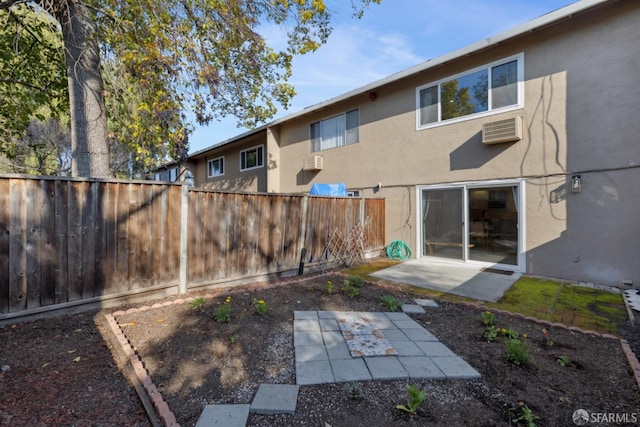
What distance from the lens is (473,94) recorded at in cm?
680

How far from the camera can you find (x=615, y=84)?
203 inches

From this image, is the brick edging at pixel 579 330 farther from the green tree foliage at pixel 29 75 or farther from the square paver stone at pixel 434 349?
the green tree foliage at pixel 29 75

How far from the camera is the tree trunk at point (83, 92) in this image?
16.5ft

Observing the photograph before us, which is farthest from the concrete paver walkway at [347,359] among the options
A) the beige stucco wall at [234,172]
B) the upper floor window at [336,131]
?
the beige stucco wall at [234,172]

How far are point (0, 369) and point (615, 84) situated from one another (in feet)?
30.7

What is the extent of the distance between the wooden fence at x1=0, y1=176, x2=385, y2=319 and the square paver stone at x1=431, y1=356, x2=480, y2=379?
3.64m

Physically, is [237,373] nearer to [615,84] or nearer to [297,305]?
[297,305]

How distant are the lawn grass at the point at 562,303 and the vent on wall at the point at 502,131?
2984 millimetres

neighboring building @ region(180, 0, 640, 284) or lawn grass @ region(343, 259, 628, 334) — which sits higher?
neighboring building @ region(180, 0, 640, 284)

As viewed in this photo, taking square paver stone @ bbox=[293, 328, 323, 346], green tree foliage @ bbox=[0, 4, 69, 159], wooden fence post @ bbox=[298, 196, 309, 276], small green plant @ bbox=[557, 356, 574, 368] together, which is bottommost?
small green plant @ bbox=[557, 356, 574, 368]

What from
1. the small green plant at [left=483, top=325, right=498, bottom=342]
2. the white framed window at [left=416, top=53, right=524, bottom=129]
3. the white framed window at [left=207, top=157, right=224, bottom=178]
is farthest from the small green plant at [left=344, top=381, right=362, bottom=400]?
the white framed window at [left=207, top=157, right=224, bottom=178]

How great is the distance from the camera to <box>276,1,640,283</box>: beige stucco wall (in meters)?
5.07

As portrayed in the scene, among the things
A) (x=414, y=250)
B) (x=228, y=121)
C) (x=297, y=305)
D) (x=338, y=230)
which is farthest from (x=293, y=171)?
(x=297, y=305)

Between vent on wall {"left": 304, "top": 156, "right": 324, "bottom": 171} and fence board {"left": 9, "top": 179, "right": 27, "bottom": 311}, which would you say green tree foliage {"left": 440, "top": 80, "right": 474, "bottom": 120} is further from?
fence board {"left": 9, "top": 179, "right": 27, "bottom": 311}
